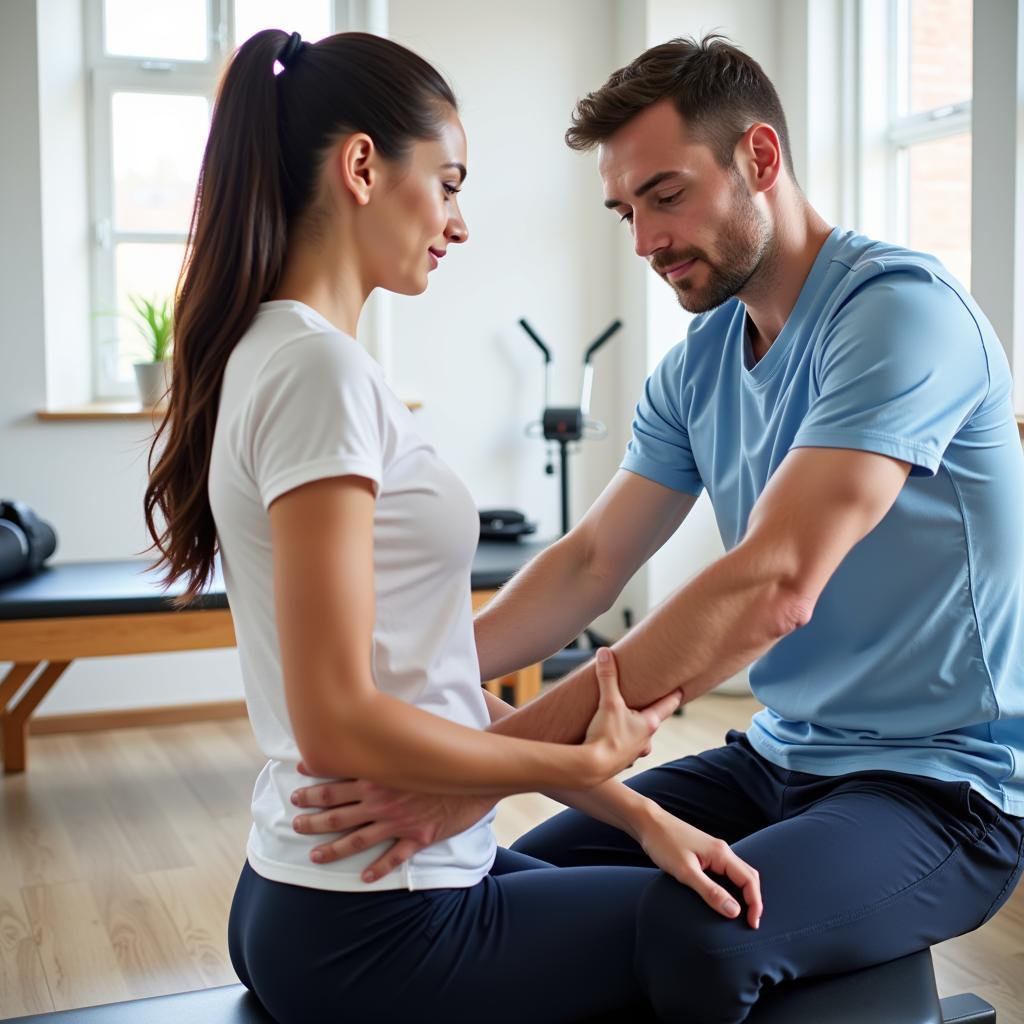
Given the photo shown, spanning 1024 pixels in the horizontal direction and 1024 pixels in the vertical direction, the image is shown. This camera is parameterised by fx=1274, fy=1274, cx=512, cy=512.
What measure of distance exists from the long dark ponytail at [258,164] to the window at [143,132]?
10.5 feet

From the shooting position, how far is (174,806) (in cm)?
323

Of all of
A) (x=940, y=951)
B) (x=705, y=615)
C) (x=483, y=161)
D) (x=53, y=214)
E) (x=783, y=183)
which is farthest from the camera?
(x=483, y=161)

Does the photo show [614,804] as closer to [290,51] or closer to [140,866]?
[290,51]

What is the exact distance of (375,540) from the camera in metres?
1.06

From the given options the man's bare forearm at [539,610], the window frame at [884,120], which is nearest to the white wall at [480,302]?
the window frame at [884,120]

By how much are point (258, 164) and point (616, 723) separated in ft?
2.01

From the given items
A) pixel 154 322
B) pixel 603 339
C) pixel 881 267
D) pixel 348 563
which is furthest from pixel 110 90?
pixel 348 563

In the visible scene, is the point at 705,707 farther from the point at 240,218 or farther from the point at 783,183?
the point at 240,218

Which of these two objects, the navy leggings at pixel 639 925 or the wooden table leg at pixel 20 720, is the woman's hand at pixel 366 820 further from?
the wooden table leg at pixel 20 720

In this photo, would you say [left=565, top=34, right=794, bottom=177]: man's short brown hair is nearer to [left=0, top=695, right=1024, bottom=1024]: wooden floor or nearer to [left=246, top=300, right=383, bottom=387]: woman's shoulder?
[left=246, top=300, right=383, bottom=387]: woman's shoulder

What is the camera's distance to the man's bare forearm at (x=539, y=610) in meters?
1.67

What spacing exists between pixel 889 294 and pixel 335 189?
60 cm

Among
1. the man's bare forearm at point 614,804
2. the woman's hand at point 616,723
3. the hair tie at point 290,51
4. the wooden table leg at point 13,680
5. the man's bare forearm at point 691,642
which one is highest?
the hair tie at point 290,51

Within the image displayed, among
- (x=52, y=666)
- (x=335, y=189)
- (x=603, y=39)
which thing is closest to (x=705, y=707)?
(x=52, y=666)
